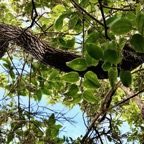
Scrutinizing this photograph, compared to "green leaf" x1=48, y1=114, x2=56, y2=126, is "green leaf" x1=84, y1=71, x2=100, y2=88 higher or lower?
"green leaf" x1=48, y1=114, x2=56, y2=126

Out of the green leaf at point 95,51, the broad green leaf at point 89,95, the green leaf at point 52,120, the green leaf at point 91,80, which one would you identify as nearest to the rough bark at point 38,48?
the green leaf at point 52,120

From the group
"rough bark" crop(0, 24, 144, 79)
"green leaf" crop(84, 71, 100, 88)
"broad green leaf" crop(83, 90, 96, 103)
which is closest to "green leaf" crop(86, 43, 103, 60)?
"green leaf" crop(84, 71, 100, 88)

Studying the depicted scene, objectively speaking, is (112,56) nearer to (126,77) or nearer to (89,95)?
(126,77)

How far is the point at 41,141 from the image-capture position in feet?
6.28

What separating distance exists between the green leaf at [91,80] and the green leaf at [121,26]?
0.23 m

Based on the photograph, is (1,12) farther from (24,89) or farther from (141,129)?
(141,129)

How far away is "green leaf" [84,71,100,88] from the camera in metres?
1.07

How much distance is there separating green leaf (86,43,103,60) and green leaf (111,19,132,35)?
96 mm

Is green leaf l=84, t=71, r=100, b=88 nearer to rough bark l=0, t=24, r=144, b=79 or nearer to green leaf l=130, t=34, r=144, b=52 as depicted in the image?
green leaf l=130, t=34, r=144, b=52

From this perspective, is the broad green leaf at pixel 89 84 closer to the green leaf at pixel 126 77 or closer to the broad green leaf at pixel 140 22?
the green leaf at pixel 126 77

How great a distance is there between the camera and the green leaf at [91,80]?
1.07 metres

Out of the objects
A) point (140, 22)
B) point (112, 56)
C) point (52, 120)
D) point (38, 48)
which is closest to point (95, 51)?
point (112, 56)

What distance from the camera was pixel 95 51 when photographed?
95 cm

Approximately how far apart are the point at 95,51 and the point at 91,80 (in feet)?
0.51
